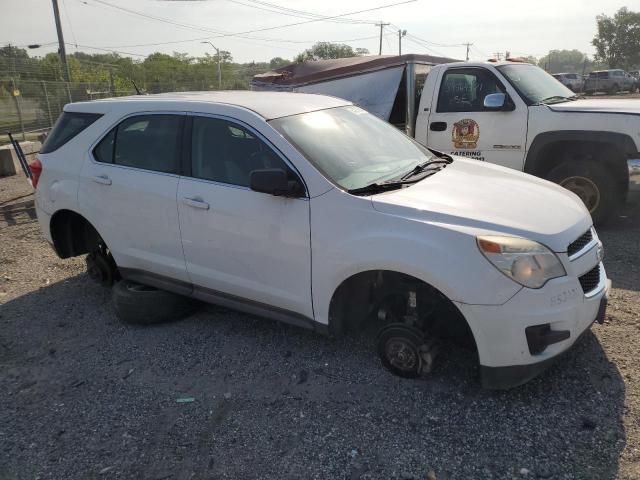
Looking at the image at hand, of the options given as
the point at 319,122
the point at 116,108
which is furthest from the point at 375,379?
the point at 116,108

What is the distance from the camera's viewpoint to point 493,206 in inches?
119

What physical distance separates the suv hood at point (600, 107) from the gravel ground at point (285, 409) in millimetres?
2425

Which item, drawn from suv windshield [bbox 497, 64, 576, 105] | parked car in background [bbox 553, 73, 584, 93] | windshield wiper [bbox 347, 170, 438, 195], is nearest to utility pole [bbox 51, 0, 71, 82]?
suv windshield [bbox 497, 64, 576, 105]

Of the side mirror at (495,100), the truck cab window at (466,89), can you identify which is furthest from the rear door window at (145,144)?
the truck cab window at (466,89)

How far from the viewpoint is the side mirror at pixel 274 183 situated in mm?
3102

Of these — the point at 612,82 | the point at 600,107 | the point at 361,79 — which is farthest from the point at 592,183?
the point at 612,82

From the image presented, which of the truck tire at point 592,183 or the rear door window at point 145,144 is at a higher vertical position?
the rear door window at point 145,144

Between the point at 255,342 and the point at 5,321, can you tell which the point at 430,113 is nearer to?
the point at 255,342

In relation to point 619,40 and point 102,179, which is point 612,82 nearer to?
point 619,40

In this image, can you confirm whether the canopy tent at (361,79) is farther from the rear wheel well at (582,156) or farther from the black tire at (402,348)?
the black tire at (402,348)

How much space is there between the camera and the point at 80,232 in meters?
4.88

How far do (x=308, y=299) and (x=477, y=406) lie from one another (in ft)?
3.86

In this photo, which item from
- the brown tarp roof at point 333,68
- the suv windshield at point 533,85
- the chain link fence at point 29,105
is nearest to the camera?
the suv windshield at point 533,85

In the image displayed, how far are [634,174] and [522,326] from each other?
3790 mm
